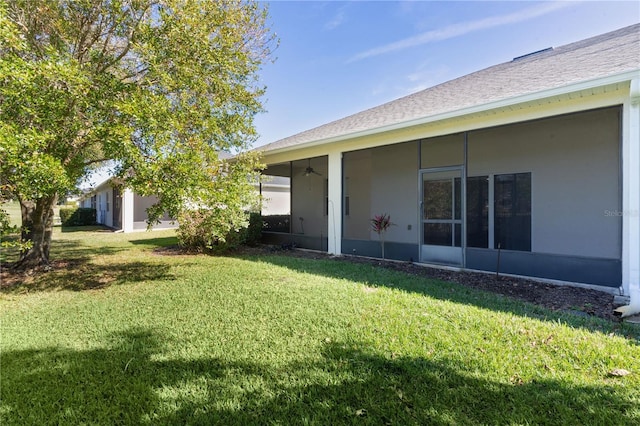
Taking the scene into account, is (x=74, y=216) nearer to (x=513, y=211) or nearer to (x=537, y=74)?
(x=513, y=211)

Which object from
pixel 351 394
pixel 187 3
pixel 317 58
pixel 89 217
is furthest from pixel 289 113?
pixel 89 217

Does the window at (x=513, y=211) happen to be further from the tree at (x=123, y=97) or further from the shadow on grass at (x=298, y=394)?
the tree at (x=123, y=97)

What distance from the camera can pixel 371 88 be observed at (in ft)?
42.8

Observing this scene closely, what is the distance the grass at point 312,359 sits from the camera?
7.97 feet

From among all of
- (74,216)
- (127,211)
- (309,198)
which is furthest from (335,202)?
(74,216)

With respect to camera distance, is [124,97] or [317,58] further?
[317,58]

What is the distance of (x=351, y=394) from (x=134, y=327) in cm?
310

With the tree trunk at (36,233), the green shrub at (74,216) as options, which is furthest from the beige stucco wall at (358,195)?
the green shrub at (74,216)

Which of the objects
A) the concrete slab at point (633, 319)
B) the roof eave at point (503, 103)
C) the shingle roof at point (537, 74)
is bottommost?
the concrete slab at point (633, 319)

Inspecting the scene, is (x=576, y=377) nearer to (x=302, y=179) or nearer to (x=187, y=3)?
(x=187, y=3)

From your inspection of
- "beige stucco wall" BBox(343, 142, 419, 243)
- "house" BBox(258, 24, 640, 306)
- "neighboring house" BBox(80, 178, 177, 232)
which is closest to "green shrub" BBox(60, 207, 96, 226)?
"neighboring house" BBox(80, 178, 177, 232)

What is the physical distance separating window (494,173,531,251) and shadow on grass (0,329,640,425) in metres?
6.03

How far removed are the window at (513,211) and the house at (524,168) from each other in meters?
0.02

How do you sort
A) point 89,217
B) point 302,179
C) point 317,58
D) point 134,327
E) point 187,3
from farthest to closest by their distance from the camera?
point 89,217
point 302,179
point 317,58
point 187,3
point 134,327
